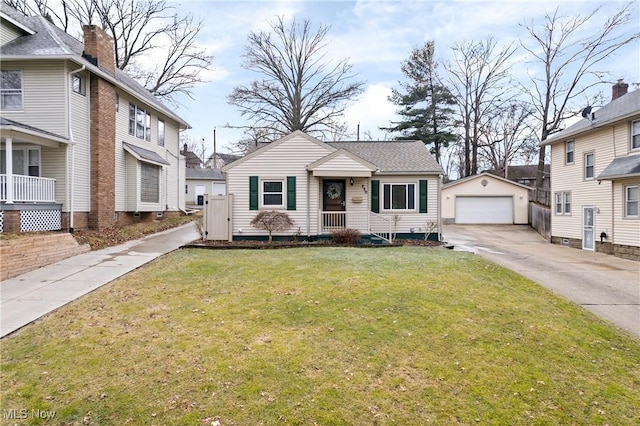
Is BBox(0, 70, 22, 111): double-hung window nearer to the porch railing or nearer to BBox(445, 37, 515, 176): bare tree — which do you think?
the porch railing

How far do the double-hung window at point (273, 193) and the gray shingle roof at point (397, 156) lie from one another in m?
4.31

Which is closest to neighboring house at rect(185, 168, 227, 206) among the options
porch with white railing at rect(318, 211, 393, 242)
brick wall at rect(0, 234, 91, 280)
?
porch with white railing at rect(318, 211, 393, 242)

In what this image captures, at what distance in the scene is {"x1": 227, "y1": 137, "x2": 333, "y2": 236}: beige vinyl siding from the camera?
567 inches

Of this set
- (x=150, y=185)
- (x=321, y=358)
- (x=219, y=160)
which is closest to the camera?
(x=321, y=358)

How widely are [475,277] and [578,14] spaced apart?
2701cm

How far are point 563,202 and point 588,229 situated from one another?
2.44m

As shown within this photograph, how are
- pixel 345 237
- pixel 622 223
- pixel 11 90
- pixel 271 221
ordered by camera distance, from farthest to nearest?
1. pixel 622 223
2. pixel 271 221
3. pixel 345 237
4. pixel 11 90

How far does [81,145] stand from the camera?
1360 cm

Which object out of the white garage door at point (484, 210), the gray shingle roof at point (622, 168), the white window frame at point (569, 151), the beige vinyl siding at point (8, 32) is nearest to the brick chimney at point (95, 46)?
the beige vinyl siding at point (8, 32)

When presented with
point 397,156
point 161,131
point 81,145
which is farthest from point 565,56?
point 81,145

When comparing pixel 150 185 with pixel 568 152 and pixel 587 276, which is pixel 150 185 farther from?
pixel 568 152

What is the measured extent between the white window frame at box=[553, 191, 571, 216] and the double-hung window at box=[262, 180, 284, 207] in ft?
47.7

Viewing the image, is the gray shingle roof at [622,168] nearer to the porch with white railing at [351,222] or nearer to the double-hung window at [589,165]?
the double-hung window at [589,165]

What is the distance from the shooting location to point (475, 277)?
8383mm
